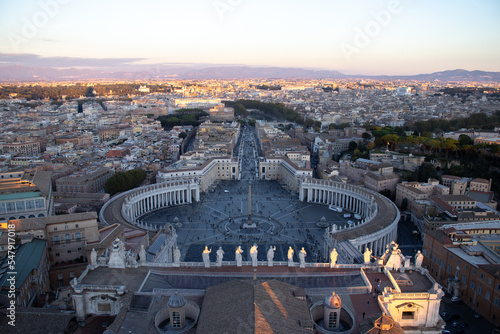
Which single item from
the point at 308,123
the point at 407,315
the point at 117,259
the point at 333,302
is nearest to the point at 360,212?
the point at 407,315

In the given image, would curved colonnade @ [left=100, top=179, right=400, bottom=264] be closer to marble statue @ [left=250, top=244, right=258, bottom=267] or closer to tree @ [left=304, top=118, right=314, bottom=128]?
→ marble statue @ [left=250, top=244, right=258, bottom=267]

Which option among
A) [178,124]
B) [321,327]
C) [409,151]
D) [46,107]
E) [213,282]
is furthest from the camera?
[46,107]

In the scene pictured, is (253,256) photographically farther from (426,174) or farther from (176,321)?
(426,174)

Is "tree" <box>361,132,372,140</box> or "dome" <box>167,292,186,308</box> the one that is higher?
"dome" <box>167,292,186,308</box>

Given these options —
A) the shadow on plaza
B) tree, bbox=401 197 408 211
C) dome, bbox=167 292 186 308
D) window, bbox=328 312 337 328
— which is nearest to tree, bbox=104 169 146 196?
the shadow on plaza

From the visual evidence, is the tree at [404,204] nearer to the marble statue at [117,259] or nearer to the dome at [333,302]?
the dome at [333,302]

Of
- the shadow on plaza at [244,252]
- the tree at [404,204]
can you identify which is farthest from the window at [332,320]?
the tree at [404,204]

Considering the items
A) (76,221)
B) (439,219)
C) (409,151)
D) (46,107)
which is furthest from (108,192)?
(46,107)

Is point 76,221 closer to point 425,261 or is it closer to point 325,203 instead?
point 425,261
